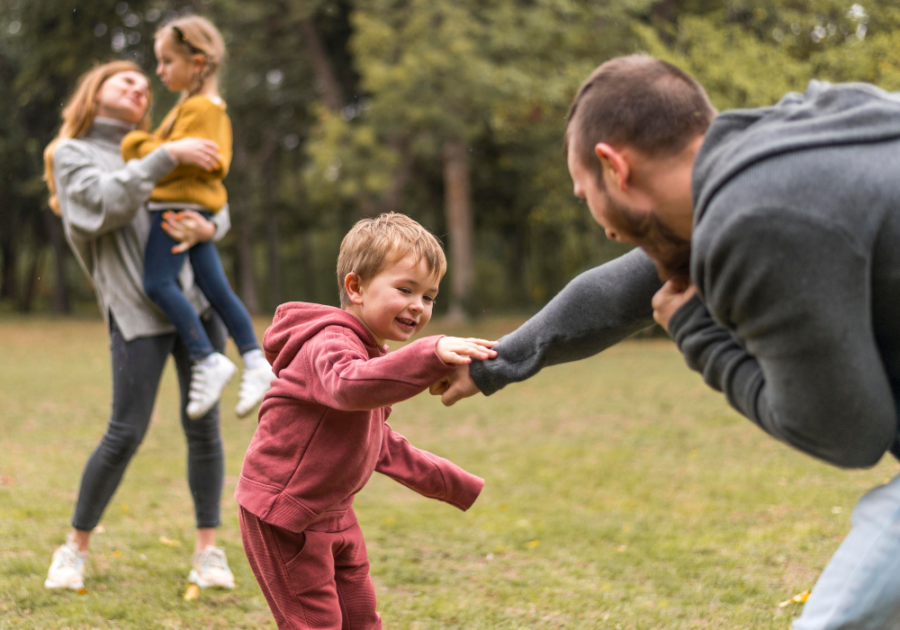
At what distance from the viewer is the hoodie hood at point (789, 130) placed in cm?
158

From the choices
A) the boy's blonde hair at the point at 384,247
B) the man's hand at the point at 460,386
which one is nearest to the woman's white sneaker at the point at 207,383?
the boy's blonde hair at the point at 384,247

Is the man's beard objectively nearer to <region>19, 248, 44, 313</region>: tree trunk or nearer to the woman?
the woman

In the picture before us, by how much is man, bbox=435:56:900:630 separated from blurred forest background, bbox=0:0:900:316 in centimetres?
1355

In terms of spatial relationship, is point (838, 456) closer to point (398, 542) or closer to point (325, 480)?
point (325, 480)

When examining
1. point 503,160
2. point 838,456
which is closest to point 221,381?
point 838,456

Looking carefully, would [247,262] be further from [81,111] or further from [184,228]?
[184,228]

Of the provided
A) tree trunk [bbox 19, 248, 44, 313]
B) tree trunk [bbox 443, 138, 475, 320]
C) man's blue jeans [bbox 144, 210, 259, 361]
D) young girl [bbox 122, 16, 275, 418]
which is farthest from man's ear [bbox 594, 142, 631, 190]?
tree trunk [bbox 19, 248, 44, 313]

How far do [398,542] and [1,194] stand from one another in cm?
3013

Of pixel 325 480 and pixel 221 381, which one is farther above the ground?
pixel 325 480

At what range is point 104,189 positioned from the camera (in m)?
3.77

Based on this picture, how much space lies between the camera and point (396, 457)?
278 cm

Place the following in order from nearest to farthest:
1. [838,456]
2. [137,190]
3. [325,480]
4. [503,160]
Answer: [838,456], [325,480], [137,190], [503,160]

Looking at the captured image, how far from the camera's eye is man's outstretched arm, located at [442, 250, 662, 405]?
2.30 m

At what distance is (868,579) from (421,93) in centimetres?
1729
